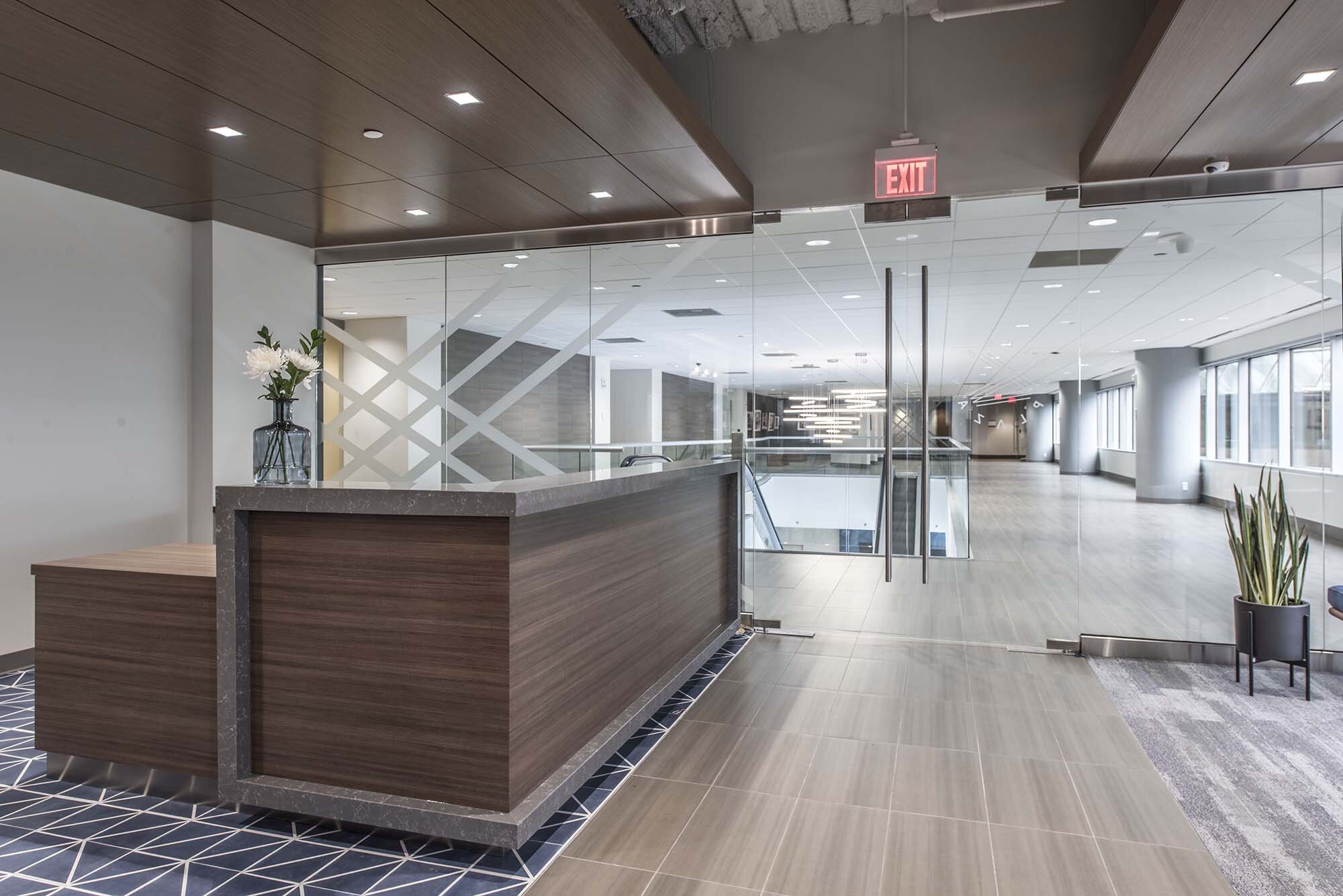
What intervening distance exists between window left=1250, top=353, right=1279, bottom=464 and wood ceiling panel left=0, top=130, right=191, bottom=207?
6.28m

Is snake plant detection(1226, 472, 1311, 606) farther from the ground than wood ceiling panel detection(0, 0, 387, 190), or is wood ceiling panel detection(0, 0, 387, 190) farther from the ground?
wood ceiling panel detection(0, 0, 387, 190)

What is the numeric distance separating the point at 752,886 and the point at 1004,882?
714 mm

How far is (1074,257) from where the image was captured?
4785 millimetres

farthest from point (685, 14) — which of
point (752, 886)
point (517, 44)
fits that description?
point (752, 886)

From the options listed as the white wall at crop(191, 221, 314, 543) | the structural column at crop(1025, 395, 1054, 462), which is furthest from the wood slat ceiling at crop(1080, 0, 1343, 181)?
the white wall at crop(191, 221, 314, 543)

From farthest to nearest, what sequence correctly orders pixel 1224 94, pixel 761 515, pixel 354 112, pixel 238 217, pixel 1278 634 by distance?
pixel 761 515 < pixel 238 217 < pixel 1278 634 < pixel 354 112 < pixel 1224 94

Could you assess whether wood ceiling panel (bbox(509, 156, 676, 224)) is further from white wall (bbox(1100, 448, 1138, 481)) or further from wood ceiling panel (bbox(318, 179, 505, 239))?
white wall (bbox(1100, 448, 1138, 481))

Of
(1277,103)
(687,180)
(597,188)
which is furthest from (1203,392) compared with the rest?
(597,188)

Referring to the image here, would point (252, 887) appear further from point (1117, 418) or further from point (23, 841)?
point (1117, 418)

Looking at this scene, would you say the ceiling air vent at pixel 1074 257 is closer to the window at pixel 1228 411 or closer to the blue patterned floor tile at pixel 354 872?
the window at pixel 1228 411

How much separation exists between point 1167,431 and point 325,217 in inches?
218

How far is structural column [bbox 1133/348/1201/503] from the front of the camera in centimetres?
488

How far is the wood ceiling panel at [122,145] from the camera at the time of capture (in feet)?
11.2

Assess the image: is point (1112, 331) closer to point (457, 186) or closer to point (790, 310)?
point (790, 310)
